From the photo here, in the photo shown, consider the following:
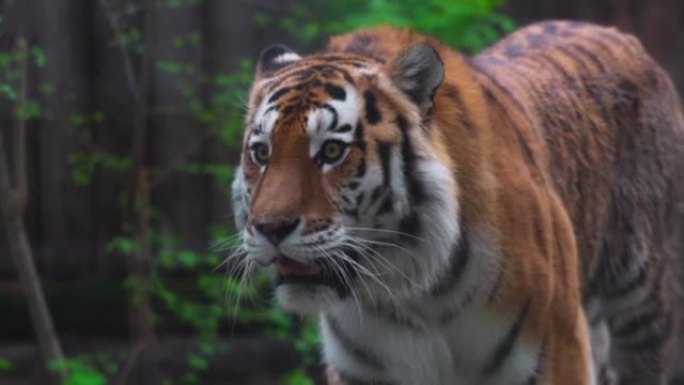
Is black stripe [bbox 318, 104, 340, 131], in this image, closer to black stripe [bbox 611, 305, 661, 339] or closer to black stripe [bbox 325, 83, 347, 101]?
black stripe [bbox 325, 83, 347, 101]

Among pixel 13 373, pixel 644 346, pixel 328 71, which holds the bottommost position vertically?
pixel 13 373

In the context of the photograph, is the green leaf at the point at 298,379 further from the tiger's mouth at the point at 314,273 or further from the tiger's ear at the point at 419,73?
the tiger's ear at the point at 419,73

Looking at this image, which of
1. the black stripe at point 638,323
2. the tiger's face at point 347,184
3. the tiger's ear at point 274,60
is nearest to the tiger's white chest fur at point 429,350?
the tiger's face at point 347,184

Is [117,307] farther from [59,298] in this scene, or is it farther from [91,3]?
[91,3]

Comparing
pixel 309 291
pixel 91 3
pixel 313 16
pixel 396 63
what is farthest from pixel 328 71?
pixel 91 3

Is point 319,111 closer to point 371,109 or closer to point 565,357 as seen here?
point 371,109

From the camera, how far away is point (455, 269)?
133 inches

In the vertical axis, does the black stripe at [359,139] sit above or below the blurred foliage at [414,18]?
above

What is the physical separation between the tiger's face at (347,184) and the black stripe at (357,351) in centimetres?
25

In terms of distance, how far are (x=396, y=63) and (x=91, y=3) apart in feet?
9.88

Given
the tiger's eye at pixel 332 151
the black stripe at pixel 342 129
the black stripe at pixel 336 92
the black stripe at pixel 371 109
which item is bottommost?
the tiger's eye at pixel 332 151

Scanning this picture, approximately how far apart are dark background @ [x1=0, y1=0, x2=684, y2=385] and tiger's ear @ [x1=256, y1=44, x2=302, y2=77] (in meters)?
2.32

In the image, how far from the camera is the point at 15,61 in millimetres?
5020

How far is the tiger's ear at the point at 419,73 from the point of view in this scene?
3.23 meters
